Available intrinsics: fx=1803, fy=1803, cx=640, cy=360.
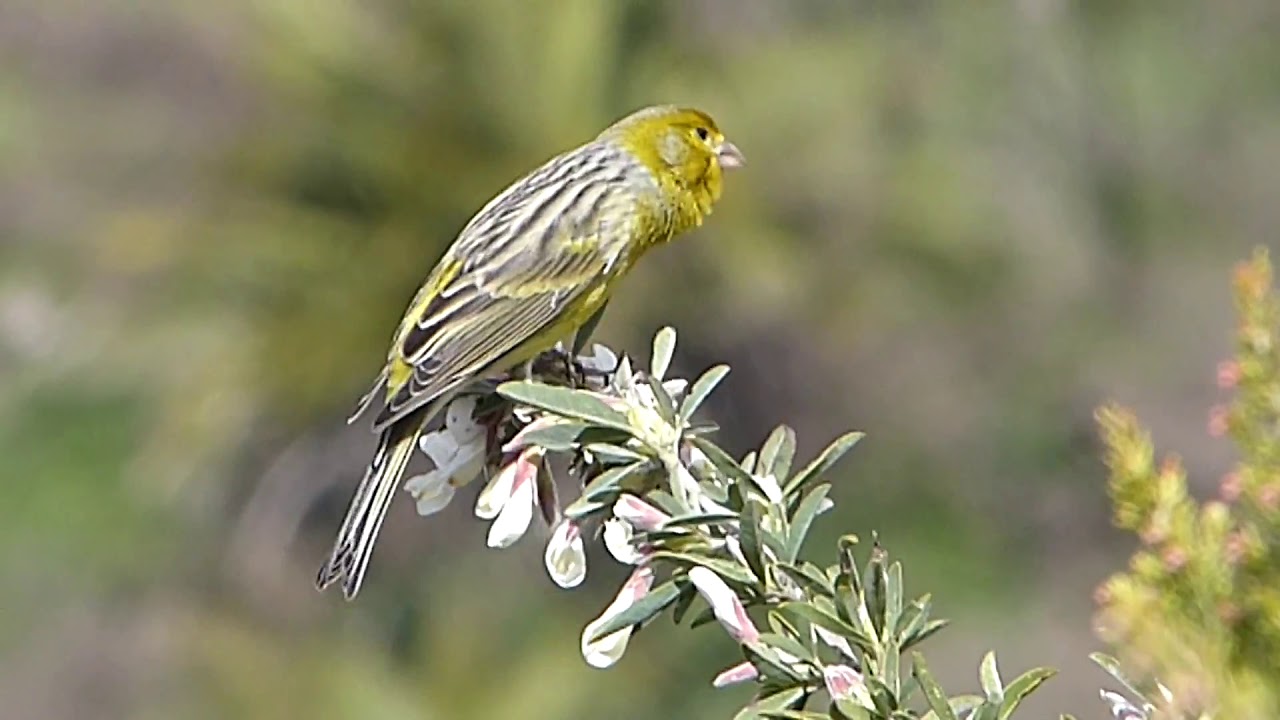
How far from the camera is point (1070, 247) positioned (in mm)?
6613

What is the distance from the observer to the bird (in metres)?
2.78

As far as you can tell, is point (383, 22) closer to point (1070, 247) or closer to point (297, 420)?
point (297, 420)

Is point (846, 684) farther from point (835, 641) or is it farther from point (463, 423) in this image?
point (463, 423)

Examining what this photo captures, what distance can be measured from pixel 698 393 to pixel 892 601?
1.03 feet

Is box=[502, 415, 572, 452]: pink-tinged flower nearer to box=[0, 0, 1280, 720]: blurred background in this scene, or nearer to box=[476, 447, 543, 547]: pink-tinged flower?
box=[476, 447, 543, 547]: pink-tinged flower

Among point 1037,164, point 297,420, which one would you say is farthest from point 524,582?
point 1037,164

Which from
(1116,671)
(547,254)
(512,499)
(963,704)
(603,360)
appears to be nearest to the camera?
(1116,671)

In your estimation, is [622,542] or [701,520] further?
[622,542]

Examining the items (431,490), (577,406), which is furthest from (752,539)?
(431,490)

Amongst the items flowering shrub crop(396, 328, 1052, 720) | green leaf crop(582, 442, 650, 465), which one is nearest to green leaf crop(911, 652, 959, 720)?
flowering shrub crop(396, 328, 1052, 720)

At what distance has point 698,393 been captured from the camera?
1.50 meters

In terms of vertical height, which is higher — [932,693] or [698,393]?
[698,393]

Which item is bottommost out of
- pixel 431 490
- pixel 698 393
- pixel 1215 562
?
pixel 1215 562

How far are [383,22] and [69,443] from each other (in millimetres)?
2916
